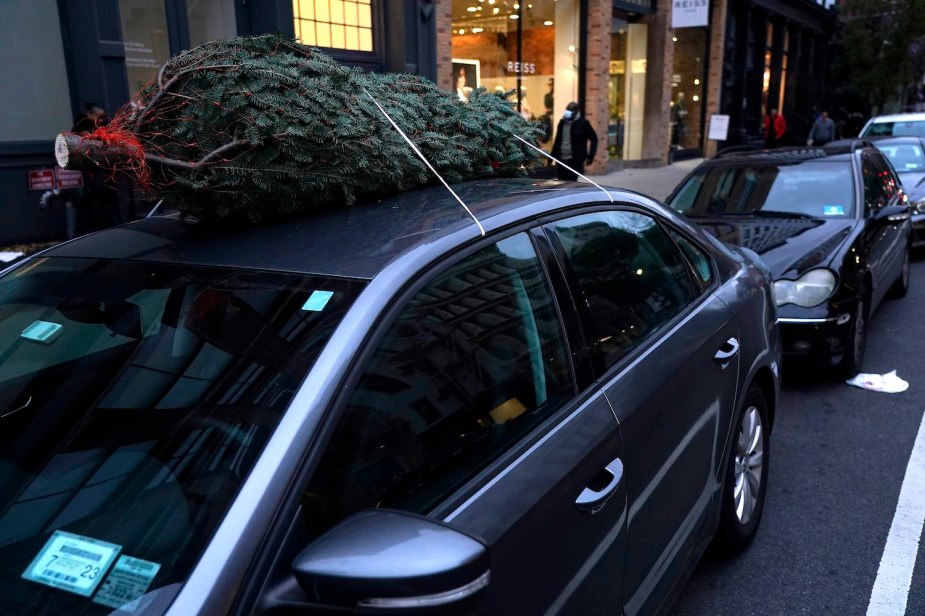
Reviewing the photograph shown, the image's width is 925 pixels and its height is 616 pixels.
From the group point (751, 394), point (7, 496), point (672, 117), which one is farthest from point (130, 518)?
point (672, 117)

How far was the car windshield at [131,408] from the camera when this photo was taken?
1452 mm

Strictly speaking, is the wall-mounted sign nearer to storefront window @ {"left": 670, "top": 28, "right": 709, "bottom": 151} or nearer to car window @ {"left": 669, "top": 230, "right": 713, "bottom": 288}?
storefront window @ {"left": 670, "top": 28, "right": 709, "bottom": 151}

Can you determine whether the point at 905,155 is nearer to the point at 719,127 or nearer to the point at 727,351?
→ the point at 719,127

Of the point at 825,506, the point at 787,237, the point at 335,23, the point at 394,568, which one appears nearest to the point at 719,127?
the point at 335,23

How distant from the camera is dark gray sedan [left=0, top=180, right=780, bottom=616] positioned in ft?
4.60

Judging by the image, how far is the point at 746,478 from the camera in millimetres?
3463

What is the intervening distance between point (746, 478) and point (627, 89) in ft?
59.4

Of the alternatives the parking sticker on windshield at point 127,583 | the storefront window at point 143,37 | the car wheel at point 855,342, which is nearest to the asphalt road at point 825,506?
the car wheel at point 855,342

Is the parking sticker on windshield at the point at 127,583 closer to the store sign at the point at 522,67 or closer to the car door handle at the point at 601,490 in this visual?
the car door handle at the point at 601,490

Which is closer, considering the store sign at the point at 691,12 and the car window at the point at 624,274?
the car window at the point at 624,274

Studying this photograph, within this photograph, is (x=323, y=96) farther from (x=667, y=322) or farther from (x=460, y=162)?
(x=667, y=322)

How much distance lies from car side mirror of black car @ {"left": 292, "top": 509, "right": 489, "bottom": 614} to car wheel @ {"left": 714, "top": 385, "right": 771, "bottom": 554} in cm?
204

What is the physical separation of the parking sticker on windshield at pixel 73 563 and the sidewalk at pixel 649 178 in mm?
14233

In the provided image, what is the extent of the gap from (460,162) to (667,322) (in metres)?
0.99
